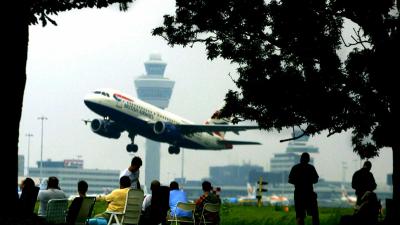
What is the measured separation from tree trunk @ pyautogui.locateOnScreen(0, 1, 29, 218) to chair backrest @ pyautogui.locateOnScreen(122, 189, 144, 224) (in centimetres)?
293

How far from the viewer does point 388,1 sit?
20.9 m

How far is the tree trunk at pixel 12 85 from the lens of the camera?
13945 mm

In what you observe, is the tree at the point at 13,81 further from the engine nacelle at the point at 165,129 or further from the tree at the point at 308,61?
the engine nacelle at the point at 165,129

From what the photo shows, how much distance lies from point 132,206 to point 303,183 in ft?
18.0

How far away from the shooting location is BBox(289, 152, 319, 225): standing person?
20969mm

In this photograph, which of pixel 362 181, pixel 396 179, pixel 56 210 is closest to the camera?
pixel 56 210

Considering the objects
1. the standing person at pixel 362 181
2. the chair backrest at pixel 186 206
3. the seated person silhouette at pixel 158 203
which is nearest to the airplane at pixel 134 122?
the standing person at pixel 362 181

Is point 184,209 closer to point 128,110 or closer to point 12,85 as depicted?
point 12,85

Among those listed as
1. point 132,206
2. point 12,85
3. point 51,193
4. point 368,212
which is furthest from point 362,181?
point 12,85

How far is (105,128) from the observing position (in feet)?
298

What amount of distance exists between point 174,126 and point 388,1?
240ft

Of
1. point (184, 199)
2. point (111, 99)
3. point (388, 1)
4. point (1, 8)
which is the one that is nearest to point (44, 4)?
point (1, 8)

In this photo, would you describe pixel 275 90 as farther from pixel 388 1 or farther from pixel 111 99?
pixel 111 99

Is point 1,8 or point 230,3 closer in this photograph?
point 1,8
